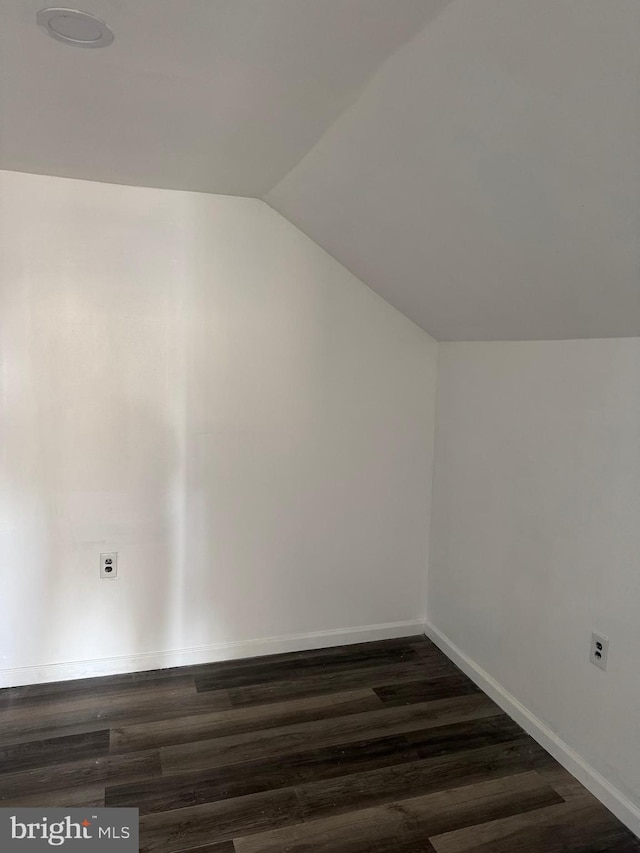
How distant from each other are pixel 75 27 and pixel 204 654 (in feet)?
7.96

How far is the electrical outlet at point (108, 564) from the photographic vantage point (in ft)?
8.39

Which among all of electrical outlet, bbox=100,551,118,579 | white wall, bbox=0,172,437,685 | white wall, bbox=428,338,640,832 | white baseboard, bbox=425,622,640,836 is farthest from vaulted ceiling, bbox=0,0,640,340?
electrical outlet, bbox=100,551,118,579

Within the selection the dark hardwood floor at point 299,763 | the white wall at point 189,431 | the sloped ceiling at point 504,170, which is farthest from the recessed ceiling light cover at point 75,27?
the dark hardwood floor at point 299,763

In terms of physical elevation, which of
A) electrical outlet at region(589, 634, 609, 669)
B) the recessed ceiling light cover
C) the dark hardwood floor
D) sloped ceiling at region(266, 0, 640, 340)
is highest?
the recessed ceiling light cover

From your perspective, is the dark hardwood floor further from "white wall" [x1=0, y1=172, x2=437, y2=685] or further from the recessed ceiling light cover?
the recessed ceiling light cover

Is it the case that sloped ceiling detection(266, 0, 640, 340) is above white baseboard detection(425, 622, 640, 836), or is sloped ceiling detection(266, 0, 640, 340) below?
above

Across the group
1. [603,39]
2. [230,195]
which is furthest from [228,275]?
[603,39]

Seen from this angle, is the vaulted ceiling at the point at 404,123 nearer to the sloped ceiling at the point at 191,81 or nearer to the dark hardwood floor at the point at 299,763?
the sloped ceiling at the point at 191,81

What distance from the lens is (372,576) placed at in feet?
9.86

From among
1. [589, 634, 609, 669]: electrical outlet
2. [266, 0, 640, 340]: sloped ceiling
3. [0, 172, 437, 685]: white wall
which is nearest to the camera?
[266, 0, 640, 340]: sloped ceiling

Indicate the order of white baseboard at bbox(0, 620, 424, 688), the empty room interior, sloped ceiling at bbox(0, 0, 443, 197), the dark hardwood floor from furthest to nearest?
1. white baseboard at bbox(0, 620, 424, 688)
2. the dark hardwood floor
3. the empty room interior
4. sloped ceiling at bbox(0, 0, 443, 197)

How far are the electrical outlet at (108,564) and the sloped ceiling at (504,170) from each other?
5.55 feet

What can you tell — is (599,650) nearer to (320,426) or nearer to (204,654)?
(320,426)

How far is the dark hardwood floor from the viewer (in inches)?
69.5
